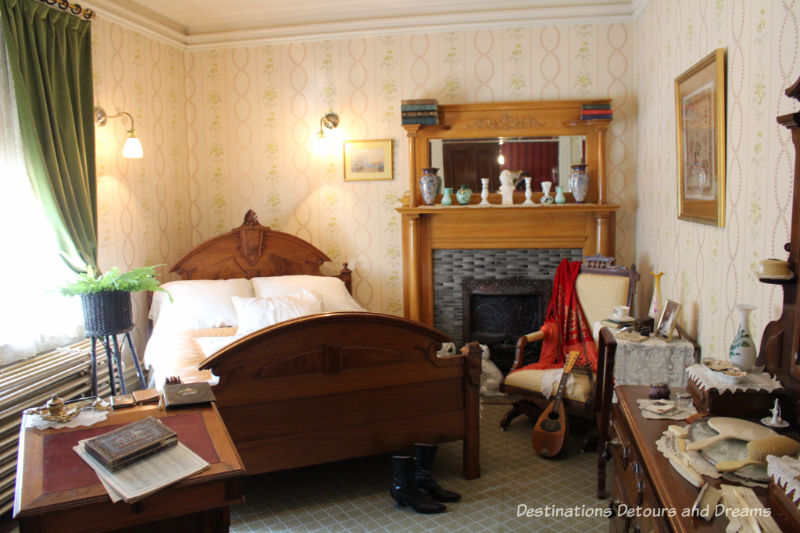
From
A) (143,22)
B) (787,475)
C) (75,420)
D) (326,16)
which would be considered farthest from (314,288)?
(787,475)

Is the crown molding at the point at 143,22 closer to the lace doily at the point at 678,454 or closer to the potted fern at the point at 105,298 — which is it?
the potted fern at the point at 105,298

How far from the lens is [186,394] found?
209cm

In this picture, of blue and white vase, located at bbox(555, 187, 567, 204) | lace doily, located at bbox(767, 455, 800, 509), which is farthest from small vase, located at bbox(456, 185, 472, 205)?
lace doily, located at bbox(767, 455, 800, 509)

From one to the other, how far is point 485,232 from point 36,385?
128 inches

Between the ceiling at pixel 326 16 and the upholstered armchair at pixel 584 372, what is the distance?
1.94m

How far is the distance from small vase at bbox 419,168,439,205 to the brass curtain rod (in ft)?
8.38

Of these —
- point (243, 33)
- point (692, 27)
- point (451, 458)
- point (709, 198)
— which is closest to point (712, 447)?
point (709, 198)

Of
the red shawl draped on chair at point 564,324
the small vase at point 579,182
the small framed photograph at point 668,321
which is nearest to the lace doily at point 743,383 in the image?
the small framed photograph at point 668,321

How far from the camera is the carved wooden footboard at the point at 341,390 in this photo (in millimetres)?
→ 2879

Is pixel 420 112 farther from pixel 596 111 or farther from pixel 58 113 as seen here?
pixel 58 113

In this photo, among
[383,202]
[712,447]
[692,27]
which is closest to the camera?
[712,447]

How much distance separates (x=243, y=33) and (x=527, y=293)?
3205 millimetres

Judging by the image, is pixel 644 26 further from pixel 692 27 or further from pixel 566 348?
pixel 566 348

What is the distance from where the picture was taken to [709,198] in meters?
3.03
